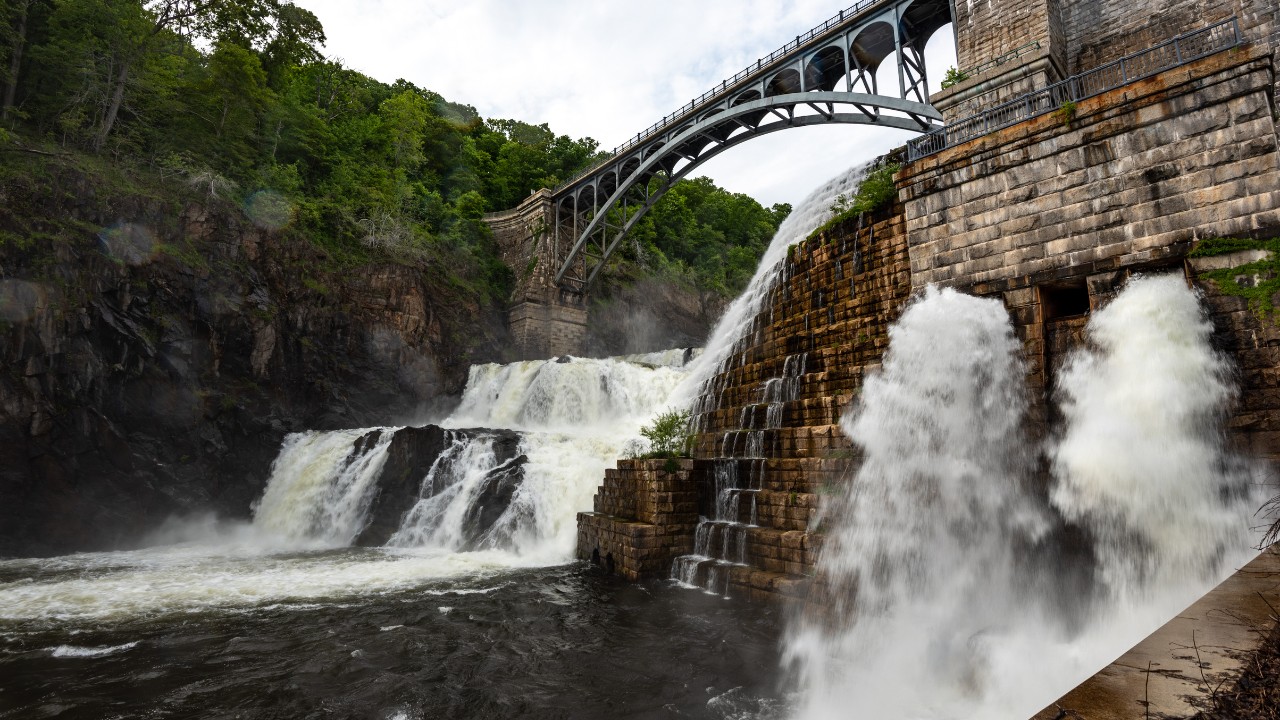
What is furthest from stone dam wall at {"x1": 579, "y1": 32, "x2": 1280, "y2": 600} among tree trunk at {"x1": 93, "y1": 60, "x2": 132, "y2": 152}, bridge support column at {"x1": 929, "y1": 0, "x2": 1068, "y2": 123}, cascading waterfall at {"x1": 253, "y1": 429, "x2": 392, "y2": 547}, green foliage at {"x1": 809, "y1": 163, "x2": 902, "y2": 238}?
tree trunk at {"x1": 93, "y1": 60, "x2": 132, "y2": 152}

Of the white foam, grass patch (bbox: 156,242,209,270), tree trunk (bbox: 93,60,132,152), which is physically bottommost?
the white foam

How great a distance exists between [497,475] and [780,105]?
15229mm

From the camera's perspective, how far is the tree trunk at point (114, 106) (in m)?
21.0

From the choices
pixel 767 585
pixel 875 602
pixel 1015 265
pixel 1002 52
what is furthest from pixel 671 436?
pixel 1002 52

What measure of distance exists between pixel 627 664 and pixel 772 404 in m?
6.18

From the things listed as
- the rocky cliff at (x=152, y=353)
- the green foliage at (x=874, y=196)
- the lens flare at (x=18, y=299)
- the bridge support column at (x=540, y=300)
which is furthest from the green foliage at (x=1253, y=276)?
the bridge support column at (x=540, y=300)

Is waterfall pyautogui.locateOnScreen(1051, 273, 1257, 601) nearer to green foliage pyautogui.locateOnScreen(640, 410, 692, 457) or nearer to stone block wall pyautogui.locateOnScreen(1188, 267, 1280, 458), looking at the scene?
stone block wall pyautogui.locateOnScreen(1188, 267, 1280, 458)

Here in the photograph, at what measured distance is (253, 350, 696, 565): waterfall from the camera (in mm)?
14672

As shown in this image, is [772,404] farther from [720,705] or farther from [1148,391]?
[720,705]

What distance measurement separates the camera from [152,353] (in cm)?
1834

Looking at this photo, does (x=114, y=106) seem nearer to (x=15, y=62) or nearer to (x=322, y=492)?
(x=15, y=62)

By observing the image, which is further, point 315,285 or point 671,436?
point 315,285

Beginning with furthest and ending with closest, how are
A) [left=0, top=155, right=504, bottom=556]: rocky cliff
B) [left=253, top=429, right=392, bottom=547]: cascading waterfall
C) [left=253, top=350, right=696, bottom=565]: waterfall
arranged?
1. [left=253, top=429, right=392, bottom=547]: cascading waterfall
2. [left=0, top=155, right=504, bottom=556]: rocky cliff
3. [left=253, top=350, right=696, bottom=565]: waterfall

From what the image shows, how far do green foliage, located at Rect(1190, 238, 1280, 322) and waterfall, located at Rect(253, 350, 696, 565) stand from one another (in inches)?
463
